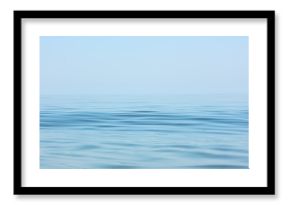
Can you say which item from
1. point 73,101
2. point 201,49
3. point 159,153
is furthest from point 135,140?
point 201,49

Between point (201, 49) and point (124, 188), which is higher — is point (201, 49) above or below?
above

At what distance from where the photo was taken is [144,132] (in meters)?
2.20

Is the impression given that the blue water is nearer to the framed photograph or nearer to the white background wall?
the framed photograph

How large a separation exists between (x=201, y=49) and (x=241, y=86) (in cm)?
23

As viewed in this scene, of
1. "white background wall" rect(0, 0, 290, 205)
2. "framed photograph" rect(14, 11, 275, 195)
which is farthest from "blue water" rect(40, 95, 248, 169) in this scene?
"white background wall" rect(0, 0, 290, 205)

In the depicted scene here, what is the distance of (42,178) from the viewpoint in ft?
7.11

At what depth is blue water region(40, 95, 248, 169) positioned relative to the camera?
2164 millimetres
